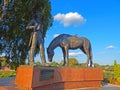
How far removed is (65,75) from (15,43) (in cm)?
598

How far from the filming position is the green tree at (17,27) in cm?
1655

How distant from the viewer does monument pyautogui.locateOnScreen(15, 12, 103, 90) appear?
10047 millimetres

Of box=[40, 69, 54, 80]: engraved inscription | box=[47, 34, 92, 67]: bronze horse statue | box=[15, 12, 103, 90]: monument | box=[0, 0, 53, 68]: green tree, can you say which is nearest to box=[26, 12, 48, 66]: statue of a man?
box=[15, 12, 103, 90]: monument

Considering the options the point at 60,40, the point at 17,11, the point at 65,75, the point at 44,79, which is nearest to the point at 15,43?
the point at 17,11

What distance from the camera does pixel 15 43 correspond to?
57.5ft

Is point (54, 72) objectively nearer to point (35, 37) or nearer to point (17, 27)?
point (35, 37)

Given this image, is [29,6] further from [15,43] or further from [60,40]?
[60,40]

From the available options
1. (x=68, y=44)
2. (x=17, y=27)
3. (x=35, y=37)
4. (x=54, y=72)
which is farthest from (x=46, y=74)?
(x=17, y=27)

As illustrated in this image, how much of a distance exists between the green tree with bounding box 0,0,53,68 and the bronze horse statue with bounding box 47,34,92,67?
3.89 metres

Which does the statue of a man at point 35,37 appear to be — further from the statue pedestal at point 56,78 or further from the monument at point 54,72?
the statue pedestal at point 56,78

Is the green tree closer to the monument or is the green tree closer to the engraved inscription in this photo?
the monument

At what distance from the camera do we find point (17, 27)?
16688 millimetres

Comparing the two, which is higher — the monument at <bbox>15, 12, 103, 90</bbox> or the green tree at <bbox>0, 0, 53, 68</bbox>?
the green tree at <bbox>0, 0, 53, 68</bbox>

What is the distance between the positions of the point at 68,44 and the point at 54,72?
8.93 feet
